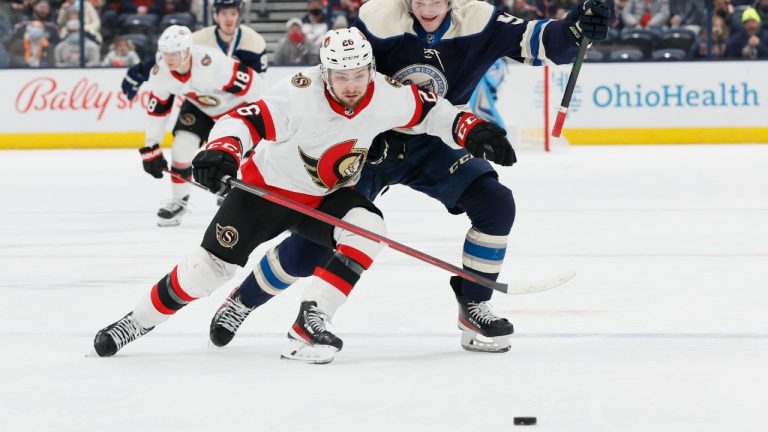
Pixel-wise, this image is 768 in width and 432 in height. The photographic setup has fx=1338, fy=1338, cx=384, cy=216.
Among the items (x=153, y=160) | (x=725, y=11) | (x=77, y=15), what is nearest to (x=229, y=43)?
(x=153, y=160)

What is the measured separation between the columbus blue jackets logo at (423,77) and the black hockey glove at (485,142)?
0.30m

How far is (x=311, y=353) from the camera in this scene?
10.6 feet

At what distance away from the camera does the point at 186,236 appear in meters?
6.16

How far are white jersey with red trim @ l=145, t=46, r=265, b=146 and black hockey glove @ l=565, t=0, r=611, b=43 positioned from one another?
3.33 metres

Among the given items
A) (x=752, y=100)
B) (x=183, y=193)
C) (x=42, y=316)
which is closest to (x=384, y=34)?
(x=42, y=316)

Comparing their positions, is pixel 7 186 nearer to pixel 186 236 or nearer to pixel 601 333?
pixel 186 236

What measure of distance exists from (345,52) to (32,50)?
28.8 feet

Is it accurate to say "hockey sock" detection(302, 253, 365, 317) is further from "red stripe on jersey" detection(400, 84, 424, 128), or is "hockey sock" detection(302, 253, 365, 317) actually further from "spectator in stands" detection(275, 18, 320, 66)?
"spectator in stands" detection(275, 18, 320, 66)

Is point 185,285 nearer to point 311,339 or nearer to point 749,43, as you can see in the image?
point 311,339

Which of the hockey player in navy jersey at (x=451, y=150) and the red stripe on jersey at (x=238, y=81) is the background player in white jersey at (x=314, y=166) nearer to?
the hockey player in navy jersey at (x=451, y=150)

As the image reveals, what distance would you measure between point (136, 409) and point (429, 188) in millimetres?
1205

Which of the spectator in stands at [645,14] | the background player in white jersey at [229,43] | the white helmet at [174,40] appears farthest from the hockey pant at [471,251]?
the spectator in stands at [645,14]

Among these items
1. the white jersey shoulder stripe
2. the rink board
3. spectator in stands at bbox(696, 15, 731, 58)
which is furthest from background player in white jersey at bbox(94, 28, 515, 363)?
spectator in stands at bbox(696, 15, 731, 58)

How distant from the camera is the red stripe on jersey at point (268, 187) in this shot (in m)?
3.44
